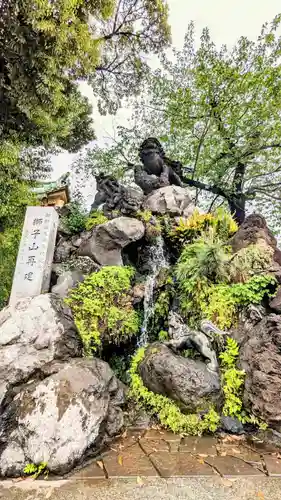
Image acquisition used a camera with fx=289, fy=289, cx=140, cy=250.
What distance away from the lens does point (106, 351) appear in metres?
5.55

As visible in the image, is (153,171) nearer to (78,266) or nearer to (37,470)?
(78,266)

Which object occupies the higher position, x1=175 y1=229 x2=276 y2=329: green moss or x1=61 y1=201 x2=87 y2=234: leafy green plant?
x1=61 y1=201 x2=87 y2=234: leafy green plant

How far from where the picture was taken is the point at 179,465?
3.14 m

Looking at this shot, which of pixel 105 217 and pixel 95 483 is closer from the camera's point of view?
pixel 95 483

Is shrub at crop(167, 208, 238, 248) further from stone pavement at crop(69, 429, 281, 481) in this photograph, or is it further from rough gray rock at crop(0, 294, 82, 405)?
stone pavement at crop(69, 429, 281, 481)

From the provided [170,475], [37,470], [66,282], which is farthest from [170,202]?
[37,470]

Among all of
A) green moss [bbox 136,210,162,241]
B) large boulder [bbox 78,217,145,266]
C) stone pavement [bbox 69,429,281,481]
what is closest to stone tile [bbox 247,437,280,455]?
stone pavement [bbox 69,429,281,481]

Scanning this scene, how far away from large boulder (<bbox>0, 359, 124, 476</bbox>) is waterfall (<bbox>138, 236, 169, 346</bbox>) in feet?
7.28

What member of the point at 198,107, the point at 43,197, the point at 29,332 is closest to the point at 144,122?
the point at 198,107

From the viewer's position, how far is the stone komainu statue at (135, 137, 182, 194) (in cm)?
877

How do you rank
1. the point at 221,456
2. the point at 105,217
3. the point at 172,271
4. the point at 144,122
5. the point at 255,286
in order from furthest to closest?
the point at 144,122 < the point at 105,217 < the point at 172,271 < the point at 255,286 < the point at 221,456

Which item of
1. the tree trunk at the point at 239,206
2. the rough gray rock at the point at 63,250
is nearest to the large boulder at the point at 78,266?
the rough gray rock at the point at 63,250

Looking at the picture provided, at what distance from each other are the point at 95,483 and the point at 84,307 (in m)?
2.69

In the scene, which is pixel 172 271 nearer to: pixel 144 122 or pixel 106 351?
pixel 106 351
